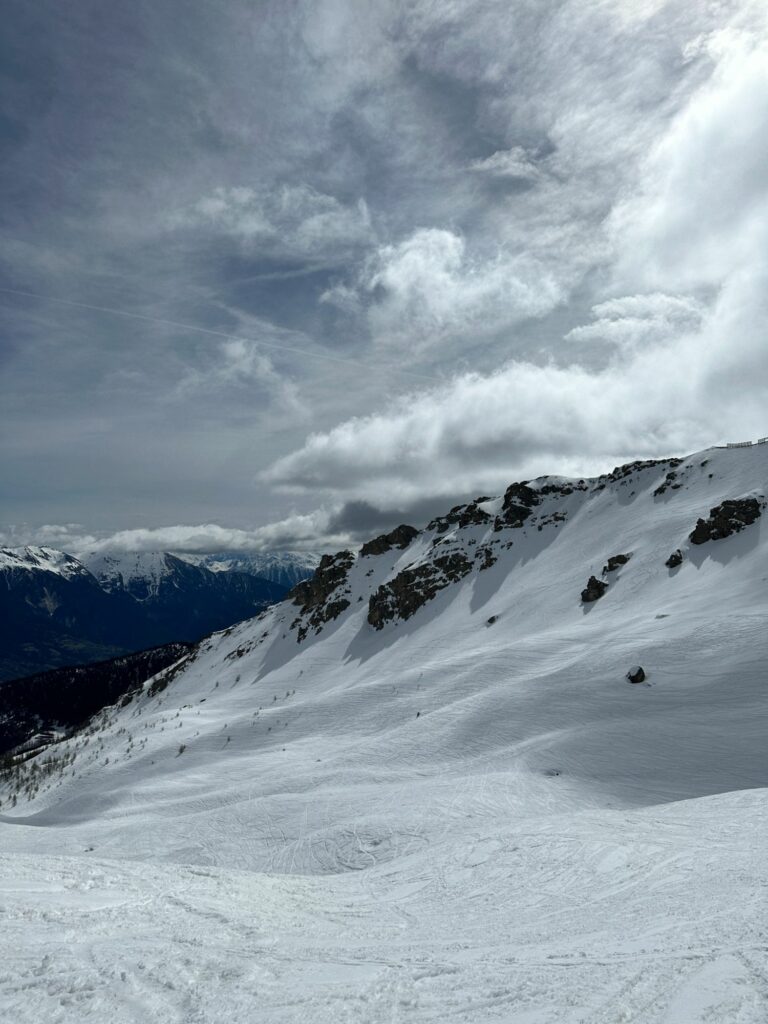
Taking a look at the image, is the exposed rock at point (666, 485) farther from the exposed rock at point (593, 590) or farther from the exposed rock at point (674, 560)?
the exposed rock at point (593, 590)

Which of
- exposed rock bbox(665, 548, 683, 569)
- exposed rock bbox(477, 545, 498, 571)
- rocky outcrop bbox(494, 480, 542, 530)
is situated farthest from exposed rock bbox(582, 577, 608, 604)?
rocky outcrop bbox(494, 480, 542, 530)

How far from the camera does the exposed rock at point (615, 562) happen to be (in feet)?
187

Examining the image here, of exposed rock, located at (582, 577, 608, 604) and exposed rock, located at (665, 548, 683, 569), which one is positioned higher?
exposed rock, located at (665, 548, 683, 569)

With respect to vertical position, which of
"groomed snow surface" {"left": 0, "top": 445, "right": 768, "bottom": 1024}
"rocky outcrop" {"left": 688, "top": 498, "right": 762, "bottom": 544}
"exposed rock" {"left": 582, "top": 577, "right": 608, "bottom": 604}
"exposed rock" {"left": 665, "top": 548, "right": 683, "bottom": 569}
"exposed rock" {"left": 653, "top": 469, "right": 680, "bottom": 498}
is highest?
"exposed rock" {"left": 653, "top": 469, "right": 680, "bottom": 498}

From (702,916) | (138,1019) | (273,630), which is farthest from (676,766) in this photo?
(273,630)

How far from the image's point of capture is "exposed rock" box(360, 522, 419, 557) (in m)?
106

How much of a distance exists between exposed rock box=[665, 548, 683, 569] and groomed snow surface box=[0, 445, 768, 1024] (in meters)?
0.90

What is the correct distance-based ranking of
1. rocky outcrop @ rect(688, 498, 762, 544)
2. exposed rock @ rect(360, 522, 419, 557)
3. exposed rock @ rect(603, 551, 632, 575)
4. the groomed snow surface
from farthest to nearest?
exposed rock @ rect(360, 522, 419, 557)
exposed rock @ rect(603, 551, 632, 575)
rocky outcrop @ rect(688, 498, 762, 544)
the groomed snow surface

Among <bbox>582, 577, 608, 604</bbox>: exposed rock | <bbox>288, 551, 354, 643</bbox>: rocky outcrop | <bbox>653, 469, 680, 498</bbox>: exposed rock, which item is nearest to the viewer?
<bbox>582, 577, 608, 604</bbox>: exposed rock

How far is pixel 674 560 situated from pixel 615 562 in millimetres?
6444

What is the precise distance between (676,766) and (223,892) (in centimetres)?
2062

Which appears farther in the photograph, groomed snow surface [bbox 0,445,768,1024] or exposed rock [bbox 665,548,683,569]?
exposed rock [bbox 665,548,683,569]

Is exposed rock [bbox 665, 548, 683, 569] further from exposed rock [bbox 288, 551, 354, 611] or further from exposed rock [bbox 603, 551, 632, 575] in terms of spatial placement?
exposed rock [bbox 288, 551, 354, 611]

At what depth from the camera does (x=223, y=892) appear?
12.1m
